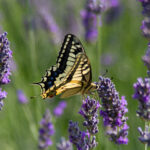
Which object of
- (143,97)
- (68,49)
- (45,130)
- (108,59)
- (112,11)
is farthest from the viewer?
(108,59)

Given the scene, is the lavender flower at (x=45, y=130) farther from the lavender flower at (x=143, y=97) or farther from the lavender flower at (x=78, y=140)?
the lavender flower at (x=143, y=97)

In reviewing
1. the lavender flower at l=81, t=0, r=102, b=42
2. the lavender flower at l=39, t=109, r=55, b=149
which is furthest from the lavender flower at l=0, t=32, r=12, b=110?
the lavender flower at l=81, t=0, r=102, b=42

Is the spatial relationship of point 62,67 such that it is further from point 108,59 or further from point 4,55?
point 108,59

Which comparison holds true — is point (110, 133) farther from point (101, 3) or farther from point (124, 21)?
point (124, 21)

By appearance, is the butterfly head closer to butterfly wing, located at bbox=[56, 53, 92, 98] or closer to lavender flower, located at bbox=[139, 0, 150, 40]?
butterfly wing, located at bbox=[56, 53, 92, 98]

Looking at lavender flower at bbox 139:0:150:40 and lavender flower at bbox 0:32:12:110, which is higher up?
lavender flower at bbox 139:0:150:40

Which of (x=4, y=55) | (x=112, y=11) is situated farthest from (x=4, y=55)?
(x=112, y=11)

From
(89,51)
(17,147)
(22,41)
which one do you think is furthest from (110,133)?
(22,41)
